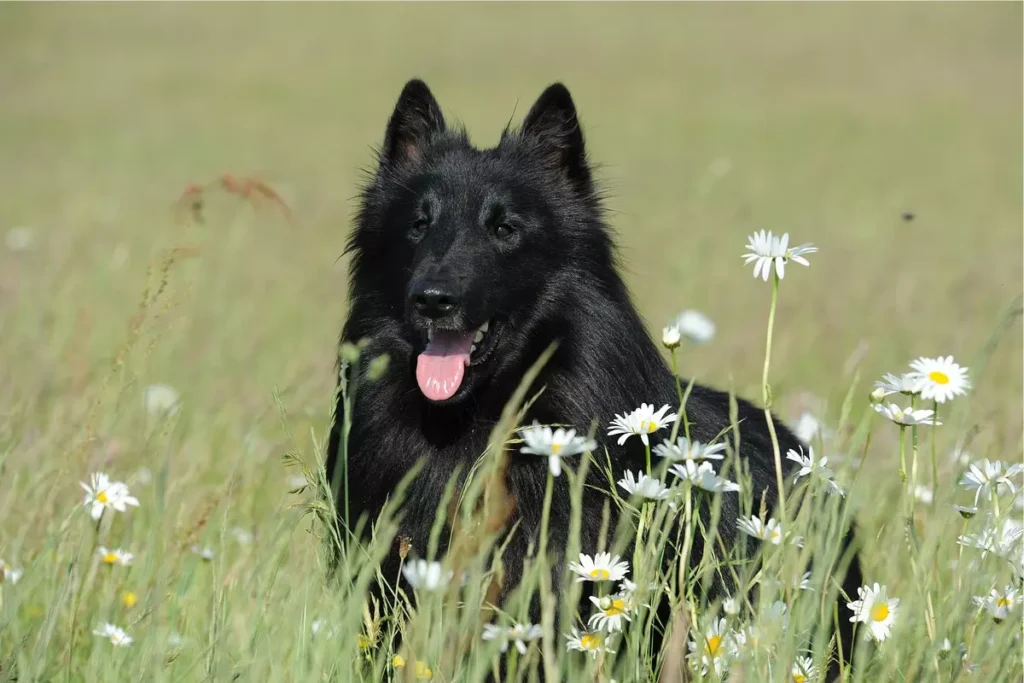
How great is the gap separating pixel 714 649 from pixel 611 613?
0.84 feet

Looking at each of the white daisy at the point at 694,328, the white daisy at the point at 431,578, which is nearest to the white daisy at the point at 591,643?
the white daisy at the point at 431,578

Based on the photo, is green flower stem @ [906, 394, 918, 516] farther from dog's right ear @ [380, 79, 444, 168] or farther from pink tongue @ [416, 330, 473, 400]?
dog's right ear @ [380, 79, 444, 168]

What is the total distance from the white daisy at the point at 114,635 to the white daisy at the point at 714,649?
143 cm

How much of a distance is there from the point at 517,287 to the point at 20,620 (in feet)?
6.31

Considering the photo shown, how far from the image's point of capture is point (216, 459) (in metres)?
5.48

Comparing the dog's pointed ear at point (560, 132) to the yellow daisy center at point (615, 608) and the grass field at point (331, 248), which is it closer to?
the grass field at point (331, 248)

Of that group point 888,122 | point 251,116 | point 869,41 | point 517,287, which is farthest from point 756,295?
point 869,41

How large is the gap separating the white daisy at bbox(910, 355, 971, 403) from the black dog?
105 centimetres

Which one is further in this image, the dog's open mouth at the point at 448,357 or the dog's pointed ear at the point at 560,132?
the dog's pointed ear at the point at 560,132

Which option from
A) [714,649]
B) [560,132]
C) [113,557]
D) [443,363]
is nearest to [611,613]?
[714,649]

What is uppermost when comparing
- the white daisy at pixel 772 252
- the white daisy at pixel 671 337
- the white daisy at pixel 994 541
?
the white daisy at pixel 772 252

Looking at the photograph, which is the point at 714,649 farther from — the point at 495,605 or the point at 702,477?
the point at 495,605

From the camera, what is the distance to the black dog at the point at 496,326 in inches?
143

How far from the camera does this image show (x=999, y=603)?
110 inches
